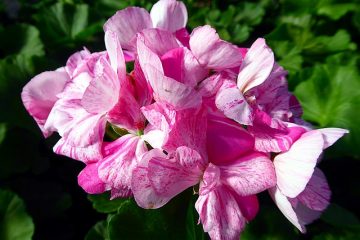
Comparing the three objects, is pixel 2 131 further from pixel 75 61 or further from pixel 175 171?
pixel 175 171

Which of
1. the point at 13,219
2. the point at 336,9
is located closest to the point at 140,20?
the point at 13,219

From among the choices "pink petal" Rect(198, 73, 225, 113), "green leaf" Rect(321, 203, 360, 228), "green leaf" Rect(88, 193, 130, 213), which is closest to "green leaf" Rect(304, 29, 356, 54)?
"green leaf" Rect(321, 203, 360, 228)

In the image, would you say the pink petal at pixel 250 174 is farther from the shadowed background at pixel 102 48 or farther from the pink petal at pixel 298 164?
the shadowed background at pixel 102 48

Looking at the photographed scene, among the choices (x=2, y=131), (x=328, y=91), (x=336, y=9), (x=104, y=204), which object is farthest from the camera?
(x=336, y=9)

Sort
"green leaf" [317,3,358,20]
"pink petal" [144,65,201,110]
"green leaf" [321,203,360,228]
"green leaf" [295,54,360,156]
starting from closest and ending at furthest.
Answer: "pink petal" [144,65,201,110]
"green leaf" [321,203,360,228]
"green leaf" [295,54,360,156]
"green leaf" [317,3,358,20]

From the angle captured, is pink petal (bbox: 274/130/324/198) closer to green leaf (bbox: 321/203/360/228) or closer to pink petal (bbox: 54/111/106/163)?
pink petal (bbox: 54/111/106/163)
